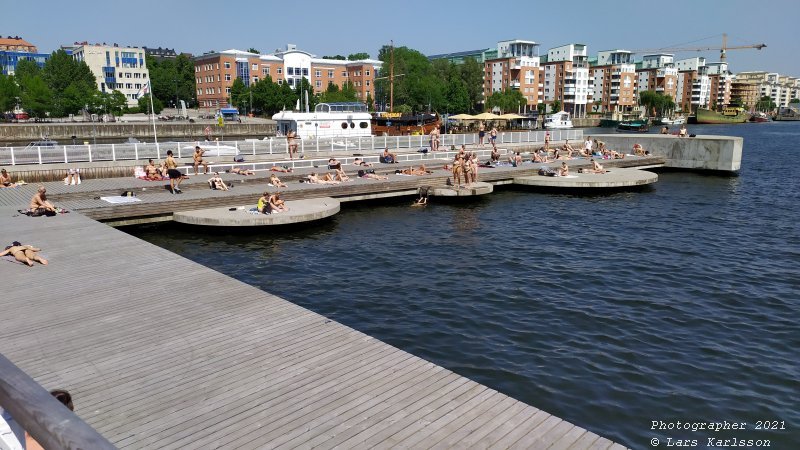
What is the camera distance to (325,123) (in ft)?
169

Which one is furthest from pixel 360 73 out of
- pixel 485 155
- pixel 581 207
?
pixel 581 207

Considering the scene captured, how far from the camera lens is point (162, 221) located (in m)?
23.6

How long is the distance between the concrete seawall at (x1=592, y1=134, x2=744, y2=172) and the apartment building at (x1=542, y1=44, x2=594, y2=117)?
439 ft

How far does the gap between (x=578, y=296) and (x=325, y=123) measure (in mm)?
38773

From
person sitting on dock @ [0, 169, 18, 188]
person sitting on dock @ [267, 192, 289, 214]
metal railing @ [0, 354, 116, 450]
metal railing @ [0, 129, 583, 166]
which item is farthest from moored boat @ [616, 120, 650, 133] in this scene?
metal railing @ [0, 354, 116, 450]

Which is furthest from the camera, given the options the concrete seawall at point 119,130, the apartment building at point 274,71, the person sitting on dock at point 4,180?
the apartment building at point 274,71

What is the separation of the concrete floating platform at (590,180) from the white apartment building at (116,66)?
5828 inches

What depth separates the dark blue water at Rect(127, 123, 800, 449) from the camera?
35.8 feet

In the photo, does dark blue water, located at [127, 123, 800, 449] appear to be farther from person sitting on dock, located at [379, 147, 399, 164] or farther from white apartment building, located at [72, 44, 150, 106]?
white apartment building, located at [72, 44, 150, 106]

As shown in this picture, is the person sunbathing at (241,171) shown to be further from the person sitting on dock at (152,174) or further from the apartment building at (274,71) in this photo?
the apartment building at (274,71)

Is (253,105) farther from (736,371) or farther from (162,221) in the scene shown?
(736,371)

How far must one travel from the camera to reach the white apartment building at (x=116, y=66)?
15875cm

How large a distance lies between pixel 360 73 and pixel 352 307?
438 feet

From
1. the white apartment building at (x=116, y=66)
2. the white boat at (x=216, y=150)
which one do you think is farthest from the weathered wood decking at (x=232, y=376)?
the white apartment building at (x=116, y=66)
